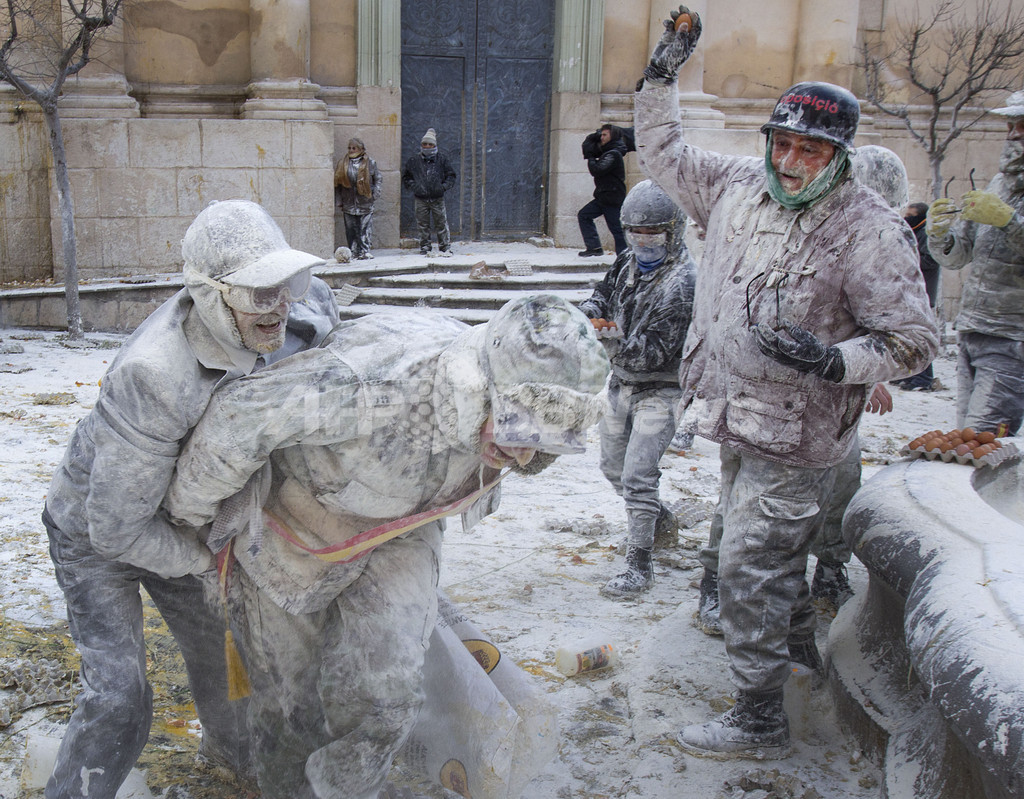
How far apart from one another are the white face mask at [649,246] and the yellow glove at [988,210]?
1.79 m

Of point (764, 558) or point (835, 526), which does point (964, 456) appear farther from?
point (835, 526)

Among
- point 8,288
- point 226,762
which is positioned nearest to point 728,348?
point 226,762

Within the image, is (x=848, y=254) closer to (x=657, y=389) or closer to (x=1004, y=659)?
(x=1004, y=659)

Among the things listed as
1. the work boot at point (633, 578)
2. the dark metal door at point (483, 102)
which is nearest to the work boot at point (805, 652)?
the work boot at point (633, 578)

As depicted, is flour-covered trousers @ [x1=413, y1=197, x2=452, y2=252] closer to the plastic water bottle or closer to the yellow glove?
the yellow glove

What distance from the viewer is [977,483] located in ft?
11.0

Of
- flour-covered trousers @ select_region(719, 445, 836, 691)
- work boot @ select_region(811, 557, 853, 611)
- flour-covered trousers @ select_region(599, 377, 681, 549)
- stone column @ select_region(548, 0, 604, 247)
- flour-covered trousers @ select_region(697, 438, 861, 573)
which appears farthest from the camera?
stone column @ select_region(548, 0, 604, 247)

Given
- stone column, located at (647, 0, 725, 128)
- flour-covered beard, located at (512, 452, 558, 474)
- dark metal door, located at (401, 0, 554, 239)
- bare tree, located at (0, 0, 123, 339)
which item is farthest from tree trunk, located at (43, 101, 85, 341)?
flour-covered beard, located at (512, 452, 558, 474)

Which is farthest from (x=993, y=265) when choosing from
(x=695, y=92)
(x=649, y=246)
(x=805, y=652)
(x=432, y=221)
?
(x=432, y=221)

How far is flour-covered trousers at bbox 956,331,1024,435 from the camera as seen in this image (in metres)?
5.23

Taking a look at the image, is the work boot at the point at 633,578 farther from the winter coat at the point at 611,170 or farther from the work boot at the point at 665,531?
the winter coat at the point at 611,170

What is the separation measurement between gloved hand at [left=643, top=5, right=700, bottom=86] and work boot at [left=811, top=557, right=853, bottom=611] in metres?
2.18

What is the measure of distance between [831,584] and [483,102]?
34.4 feet

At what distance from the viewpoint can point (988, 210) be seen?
5125 millimetres
